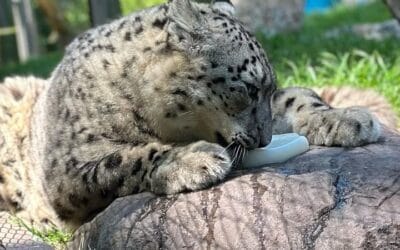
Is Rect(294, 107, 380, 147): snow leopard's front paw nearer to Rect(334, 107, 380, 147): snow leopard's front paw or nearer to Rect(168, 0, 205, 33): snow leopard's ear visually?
Rect(334, 107, 380, 147): snow leopard's front paw

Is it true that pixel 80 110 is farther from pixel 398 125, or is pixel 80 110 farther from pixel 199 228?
pixel 398 125

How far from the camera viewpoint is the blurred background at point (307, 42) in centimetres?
621

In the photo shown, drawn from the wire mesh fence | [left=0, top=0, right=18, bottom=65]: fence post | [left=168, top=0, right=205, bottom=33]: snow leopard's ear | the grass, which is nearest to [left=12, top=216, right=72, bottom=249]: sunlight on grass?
the wire mesh fence

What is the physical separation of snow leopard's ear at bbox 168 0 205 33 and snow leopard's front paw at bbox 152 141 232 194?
57 cm

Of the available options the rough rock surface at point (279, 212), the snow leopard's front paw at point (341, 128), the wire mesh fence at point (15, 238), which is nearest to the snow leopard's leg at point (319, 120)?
the snow leopard's front paw at point (341, 128)

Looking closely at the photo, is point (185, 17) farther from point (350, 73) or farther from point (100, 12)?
point (350, 73)

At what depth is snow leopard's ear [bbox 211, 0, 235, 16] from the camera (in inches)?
151

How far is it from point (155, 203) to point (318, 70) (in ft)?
12.2

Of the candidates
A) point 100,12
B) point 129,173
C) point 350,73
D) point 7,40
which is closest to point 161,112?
point 129,173

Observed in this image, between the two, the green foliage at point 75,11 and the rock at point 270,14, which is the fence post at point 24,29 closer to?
the green foliage at point 75,11

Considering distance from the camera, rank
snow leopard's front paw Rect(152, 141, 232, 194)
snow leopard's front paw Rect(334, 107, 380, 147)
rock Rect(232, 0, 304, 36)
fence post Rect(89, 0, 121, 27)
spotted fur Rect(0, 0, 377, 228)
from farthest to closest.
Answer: rock Rect(232, 0, 304, 36), fence post Rect(89, 0, 121, 27), snow leopard's front paw Rect(334, 107, 380, 147), spotted fur Rect(0, 0, 377, 228), snow leopard's front paw Rect(152, 141, 232, 194)

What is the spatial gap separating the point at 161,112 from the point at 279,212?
80 cm

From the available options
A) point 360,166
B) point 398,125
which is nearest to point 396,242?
point 360,166

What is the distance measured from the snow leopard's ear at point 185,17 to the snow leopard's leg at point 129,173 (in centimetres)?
53
